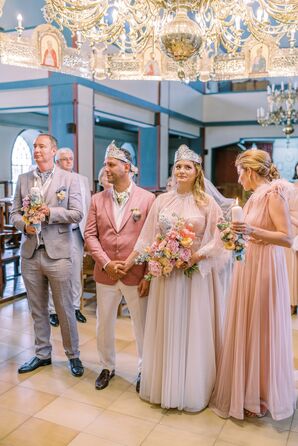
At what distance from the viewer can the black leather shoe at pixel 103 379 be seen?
3.08 m

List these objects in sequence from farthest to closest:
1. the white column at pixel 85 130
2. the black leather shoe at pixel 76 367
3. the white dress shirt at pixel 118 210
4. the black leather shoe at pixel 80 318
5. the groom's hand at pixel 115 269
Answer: the white column at pixel 85 130
the black leather shoe at pixel 80 318
the black leather shoe at pixel 76 367
the white dress shirt at pixel 118 210
the groom's hand at pixel 115 269

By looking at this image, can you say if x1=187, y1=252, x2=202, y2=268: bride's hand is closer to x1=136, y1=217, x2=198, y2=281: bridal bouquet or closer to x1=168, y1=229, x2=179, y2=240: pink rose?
x1=136, y1=217, x2=198, y2=281: bridal bouquet

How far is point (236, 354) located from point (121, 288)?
34.9 inches

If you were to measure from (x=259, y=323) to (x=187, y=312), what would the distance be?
1.45 ft

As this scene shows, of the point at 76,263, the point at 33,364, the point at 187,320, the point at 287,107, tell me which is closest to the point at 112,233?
the point at 187,320

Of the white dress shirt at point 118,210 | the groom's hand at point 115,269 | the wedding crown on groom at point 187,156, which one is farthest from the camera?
the white dress shirt at point 118,210

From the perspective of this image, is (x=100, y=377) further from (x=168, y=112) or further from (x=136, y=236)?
(x=168, y=112)

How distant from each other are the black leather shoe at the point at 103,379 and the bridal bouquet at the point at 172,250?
1.00m

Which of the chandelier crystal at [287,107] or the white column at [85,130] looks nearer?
the white column at [85,130]

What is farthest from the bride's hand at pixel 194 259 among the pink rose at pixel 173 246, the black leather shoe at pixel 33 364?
the black leather shoe at pixel 33 364

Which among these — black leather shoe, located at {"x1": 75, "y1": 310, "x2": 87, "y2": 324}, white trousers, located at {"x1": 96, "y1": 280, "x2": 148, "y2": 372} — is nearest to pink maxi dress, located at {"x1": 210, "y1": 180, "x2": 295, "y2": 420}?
white trousers, located at {"x1": 96, "y1": 280, "x2": 148, "y2": 372}

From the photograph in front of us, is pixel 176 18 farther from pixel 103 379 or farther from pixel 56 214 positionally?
pixel 103 379

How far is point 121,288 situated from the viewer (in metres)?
2.98

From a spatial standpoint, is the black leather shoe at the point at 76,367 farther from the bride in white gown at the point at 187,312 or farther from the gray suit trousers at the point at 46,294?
the bride in white gown at the point at 187,312
